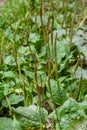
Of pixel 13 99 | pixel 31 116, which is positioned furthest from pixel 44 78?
pixel 31 116

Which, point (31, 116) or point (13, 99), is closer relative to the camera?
point (31, 116)

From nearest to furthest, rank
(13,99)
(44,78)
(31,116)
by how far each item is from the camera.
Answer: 1. (31,116)
2. (13,99)
3. (44,78)

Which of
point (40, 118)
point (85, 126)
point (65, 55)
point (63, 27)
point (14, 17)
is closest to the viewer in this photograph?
point (85, 126)

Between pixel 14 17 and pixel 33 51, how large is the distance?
764mm

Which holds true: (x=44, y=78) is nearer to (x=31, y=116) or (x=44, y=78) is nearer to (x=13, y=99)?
(x=13, y=99)

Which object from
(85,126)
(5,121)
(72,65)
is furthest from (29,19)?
(85,126)

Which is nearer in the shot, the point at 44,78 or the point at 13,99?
the point at 13,99

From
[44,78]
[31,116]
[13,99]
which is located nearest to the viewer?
[31,116]

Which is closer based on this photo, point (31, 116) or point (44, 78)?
point (31, 116)

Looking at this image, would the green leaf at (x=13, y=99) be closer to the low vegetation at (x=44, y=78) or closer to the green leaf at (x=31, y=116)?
the low vegetation at (x=44, y=78)

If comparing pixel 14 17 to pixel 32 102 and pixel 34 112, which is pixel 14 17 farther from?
pixel 34 112

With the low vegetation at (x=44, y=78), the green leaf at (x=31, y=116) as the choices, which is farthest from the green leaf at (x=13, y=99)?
the green leaf at (x=31, y=116)

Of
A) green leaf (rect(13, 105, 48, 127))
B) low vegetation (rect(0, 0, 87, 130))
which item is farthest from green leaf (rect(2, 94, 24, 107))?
green leaf (rect(13, 105, 48, 127))

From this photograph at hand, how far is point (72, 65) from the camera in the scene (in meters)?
2.36
